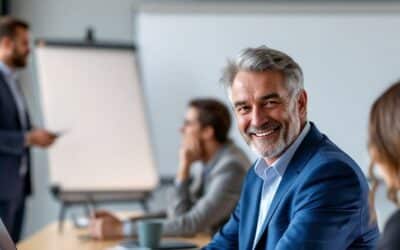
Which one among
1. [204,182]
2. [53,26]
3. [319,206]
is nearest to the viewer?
[319,206]

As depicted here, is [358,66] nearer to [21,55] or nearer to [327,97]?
[327,97]

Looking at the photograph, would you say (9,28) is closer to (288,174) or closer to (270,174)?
(270,174)

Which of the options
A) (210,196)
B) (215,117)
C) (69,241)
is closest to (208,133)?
(215,117)

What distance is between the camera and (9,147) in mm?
3957

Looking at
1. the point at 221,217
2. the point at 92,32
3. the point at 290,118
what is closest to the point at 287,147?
the point at 290,118

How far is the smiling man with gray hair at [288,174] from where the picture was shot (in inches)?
66.4

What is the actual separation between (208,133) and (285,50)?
164 cm

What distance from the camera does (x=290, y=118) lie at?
1.89 metres

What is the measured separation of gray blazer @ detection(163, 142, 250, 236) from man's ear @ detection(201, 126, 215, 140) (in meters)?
0.09

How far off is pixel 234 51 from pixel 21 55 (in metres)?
1.35

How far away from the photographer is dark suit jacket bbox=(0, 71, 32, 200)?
3.95 metres

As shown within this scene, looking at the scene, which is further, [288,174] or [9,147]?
[9,147]

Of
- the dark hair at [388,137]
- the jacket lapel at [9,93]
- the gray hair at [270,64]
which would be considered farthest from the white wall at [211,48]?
the dark hair at [388,137]

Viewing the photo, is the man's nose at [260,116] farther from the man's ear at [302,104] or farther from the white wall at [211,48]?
the white wall at [211,48]
